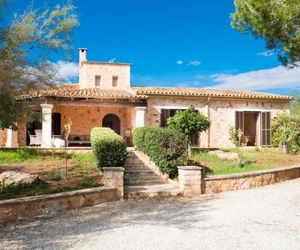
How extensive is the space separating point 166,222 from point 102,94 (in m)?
12.3

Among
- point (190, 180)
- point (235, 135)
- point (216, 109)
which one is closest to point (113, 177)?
point (190, 180)

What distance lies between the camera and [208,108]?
20672 mm

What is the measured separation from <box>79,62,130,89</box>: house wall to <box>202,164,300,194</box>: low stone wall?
12559mm

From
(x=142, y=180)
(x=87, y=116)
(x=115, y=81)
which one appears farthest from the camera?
(x=115, y=81)

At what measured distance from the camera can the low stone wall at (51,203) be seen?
24.7 ft

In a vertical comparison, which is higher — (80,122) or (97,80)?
(97,80)

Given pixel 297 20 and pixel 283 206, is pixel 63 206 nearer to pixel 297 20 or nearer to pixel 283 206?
pixel 283 206

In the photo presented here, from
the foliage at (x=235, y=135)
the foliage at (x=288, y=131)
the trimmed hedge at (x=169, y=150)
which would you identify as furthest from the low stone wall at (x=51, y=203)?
the foliage at (x=288, y=131)

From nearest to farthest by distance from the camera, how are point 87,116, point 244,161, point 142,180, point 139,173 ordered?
point 142,180
point 139,173
point 244,161
point 87,116

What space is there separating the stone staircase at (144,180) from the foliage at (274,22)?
16.8 feet

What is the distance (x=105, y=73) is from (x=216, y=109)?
7.16 meters

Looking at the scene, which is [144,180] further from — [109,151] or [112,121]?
[112,121]

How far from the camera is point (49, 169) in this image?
1173 centimetres

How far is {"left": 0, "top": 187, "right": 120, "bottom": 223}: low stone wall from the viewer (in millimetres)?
7535
